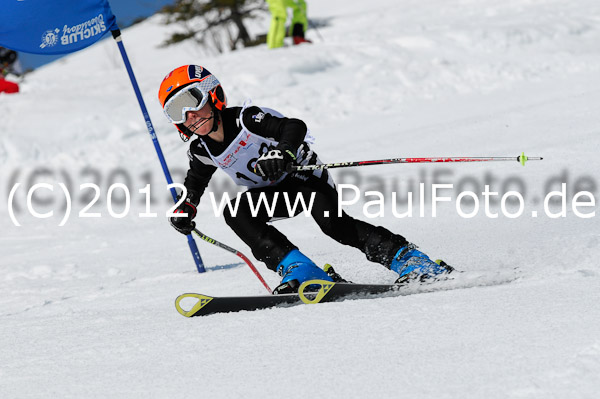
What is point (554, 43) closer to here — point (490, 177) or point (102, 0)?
point (490, 177)

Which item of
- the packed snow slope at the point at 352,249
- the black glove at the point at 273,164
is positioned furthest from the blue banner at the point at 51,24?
the black glove at the point at 273,164

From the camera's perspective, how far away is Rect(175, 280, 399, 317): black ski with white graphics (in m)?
3.17

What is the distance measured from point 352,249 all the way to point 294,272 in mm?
1759

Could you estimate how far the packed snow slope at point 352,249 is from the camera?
2.24 m

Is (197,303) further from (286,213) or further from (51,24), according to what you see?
(51,24)

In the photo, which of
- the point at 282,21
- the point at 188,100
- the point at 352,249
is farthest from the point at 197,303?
the point at 282,21

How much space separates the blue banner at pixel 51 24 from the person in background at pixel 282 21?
8.62 metres

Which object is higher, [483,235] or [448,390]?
[448,390]

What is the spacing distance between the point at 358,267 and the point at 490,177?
260cm

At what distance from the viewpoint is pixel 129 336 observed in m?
3.10

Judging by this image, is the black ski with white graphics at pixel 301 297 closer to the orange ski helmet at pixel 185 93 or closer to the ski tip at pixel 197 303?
the ski tip at pixel 197 303

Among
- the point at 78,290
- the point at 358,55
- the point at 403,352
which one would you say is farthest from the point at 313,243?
the point at 358,55

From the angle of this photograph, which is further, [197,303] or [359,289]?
[197,303]

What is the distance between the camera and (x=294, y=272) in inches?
133
